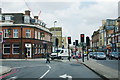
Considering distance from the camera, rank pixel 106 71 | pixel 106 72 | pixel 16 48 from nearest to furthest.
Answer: pixel 106 72 → pixel 106 71 → pixel 16 48

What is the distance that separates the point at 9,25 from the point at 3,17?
4.98 meters

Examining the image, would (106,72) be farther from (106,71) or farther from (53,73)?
(53,73)

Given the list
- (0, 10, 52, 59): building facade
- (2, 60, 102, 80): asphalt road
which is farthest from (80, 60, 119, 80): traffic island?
(0, 10, 52, 59): building facade

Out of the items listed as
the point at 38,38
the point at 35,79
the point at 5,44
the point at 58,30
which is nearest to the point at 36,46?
the point at 38,38

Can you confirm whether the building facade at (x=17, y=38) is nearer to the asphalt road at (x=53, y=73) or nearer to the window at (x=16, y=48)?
the window at (x=16, y=48)

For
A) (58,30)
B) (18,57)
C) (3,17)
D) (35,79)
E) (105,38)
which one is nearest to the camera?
(35,79)

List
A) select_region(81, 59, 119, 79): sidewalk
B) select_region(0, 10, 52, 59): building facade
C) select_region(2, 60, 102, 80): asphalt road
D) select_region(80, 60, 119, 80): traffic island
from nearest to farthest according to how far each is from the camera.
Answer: select_region(80, 60, 119, 80): traffic island
select_region(81, 59, 119, 79): sidewalk
select_region(2, 60, 102, 80): asphalt road
select_region(0, 10, 52, 59): building facade

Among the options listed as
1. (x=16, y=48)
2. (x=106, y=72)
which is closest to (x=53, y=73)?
(x=106, y=72)

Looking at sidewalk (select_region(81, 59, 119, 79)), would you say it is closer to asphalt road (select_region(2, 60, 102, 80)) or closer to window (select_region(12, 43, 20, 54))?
asphalt road (select_region(2, 60, 102, 80))

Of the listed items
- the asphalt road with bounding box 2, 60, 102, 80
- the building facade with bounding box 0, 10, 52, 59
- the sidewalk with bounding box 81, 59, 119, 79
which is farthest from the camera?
the building facade with bounding box 0, 10, 52, 59

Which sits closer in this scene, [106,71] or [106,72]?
[106,72]

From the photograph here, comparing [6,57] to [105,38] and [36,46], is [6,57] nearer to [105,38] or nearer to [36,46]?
[36,46]

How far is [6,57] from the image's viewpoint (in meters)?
50.4

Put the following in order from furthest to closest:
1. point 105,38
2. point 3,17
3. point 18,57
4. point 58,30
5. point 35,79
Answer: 1. point 58,30
2. point 105,38
3. point 3,17
4. point 18,57
5. point 35,79
